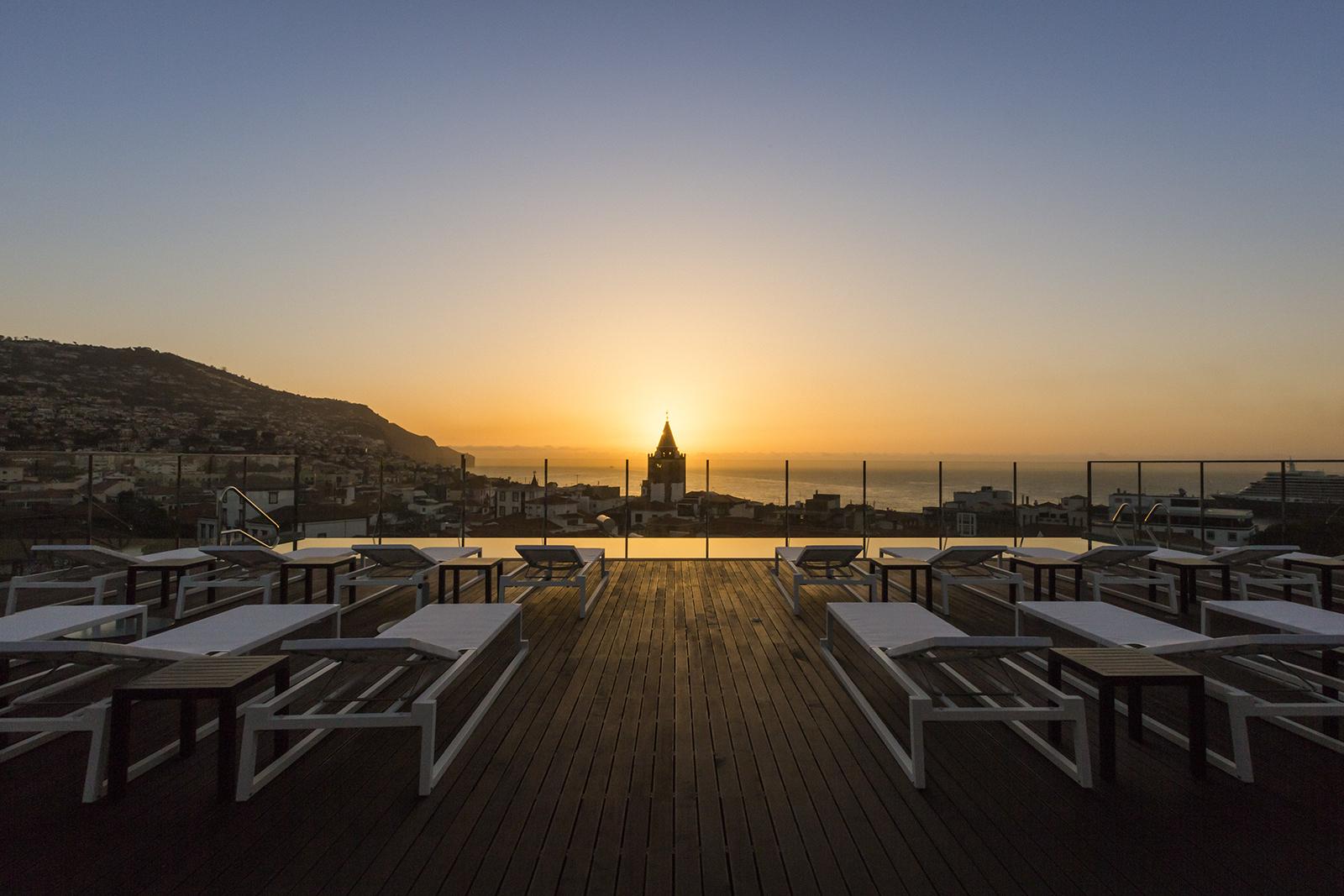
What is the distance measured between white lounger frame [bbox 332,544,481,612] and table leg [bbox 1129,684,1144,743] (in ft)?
15.8

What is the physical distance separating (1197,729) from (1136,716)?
1.36 feet

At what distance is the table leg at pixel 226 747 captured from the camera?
7.17ft

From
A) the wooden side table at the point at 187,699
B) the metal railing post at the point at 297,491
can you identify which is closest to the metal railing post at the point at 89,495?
the metal railing post at the point at 297,491

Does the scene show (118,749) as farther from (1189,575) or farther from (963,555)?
(1189,575)

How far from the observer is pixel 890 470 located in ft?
29.9

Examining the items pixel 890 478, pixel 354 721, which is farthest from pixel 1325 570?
pixel 354 721

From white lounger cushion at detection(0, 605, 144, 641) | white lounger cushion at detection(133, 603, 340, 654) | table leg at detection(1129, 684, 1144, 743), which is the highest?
white lounger cushion at detection(0, 605, 144, 641)

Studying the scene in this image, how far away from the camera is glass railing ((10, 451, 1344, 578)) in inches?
298

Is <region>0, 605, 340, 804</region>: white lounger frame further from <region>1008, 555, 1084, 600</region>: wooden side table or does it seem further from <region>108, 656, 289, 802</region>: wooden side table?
<region>1008, 555, 1084, 600</region>: wooden side table

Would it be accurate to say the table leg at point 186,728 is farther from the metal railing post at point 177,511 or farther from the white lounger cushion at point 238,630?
the metal railing post at point 177,511

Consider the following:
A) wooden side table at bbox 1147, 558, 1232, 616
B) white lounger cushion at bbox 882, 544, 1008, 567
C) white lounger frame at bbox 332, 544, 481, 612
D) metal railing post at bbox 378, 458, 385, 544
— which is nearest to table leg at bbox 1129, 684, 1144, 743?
white lounger cushion at bbox 882, 544, 1008, 567

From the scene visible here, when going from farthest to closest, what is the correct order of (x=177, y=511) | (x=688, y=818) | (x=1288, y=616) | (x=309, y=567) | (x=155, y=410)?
(x=155, y=410) → (x=177, y=511) → (x=309, y=567) → (x=1288, y=616) → (x=688, y=818)

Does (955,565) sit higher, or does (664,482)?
(664,482)

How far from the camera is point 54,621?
3.21m
